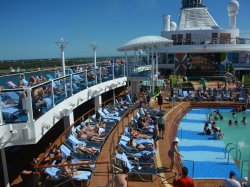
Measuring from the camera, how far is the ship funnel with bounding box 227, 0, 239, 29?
3322cm

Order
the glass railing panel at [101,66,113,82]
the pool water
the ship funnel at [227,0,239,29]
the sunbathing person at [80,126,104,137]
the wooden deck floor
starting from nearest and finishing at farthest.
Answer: the wooden deck floor < the sunbathing person at [80,126,104,137] < the pool water < the glass railing panel at [101,66,113,82] < the ship funnel at [227,0,239,29]

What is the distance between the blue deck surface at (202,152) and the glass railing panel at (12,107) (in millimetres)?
5790

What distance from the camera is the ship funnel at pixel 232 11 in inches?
1308

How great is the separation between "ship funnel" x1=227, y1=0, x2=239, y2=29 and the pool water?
18353mm

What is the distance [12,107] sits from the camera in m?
7.04

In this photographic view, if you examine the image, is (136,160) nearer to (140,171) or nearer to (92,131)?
(140,171)

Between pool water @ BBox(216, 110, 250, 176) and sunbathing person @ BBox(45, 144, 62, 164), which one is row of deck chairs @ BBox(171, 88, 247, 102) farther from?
sunbathing person @ BBox(45, 144, 62, 164)

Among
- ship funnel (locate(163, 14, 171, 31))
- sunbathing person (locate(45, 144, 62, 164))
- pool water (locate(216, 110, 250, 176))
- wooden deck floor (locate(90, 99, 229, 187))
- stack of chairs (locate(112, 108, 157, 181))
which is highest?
ship funnel (locate(163, 14, 171, 31))

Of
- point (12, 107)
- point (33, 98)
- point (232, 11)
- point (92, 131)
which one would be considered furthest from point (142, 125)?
point (232, 11)

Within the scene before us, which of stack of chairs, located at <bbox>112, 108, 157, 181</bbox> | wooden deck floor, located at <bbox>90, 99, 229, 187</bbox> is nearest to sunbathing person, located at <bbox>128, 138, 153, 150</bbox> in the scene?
stack of chairs, located at <bbox>112, 108, 157, 181</bbox>

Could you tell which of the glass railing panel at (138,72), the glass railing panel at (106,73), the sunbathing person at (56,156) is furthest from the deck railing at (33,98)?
the glass railing panel at (138,72)

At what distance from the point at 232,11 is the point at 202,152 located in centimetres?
2737

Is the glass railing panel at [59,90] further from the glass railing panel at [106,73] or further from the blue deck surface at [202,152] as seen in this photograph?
the blue deck surface at [202,152]

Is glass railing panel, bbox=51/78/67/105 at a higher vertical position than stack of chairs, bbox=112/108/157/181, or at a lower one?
higher
